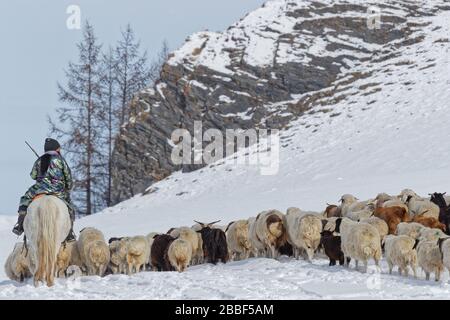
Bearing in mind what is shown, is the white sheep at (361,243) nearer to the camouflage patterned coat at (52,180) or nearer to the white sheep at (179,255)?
the white sheep at (179,255)

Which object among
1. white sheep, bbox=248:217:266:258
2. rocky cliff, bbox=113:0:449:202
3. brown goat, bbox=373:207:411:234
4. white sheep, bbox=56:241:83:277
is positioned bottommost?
white sheep, bbox=56:241:83:277

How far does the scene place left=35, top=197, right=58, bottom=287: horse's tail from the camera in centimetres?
977

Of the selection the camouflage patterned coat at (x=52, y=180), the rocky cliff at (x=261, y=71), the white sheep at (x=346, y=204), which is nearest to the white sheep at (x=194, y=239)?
the camouflage patterned coat at (x=52, y=180)

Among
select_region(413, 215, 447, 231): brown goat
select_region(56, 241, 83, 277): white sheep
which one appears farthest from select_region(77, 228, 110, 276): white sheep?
select_region(413, 215, 447, 231): brown goat

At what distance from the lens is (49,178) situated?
33.6 ft

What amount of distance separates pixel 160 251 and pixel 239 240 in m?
1.69

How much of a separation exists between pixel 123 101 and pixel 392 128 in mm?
16493

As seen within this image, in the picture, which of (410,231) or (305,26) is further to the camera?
(305,26)

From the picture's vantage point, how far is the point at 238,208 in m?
22.8

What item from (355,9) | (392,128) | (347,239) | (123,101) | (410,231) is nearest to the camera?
(347,239)

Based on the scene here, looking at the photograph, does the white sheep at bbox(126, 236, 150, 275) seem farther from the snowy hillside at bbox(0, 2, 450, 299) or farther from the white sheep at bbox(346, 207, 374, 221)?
the white sheep at bbox(346, 207, 374, 221)

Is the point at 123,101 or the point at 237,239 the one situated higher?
the point at 123,101

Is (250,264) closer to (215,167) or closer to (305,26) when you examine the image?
(215,167)
